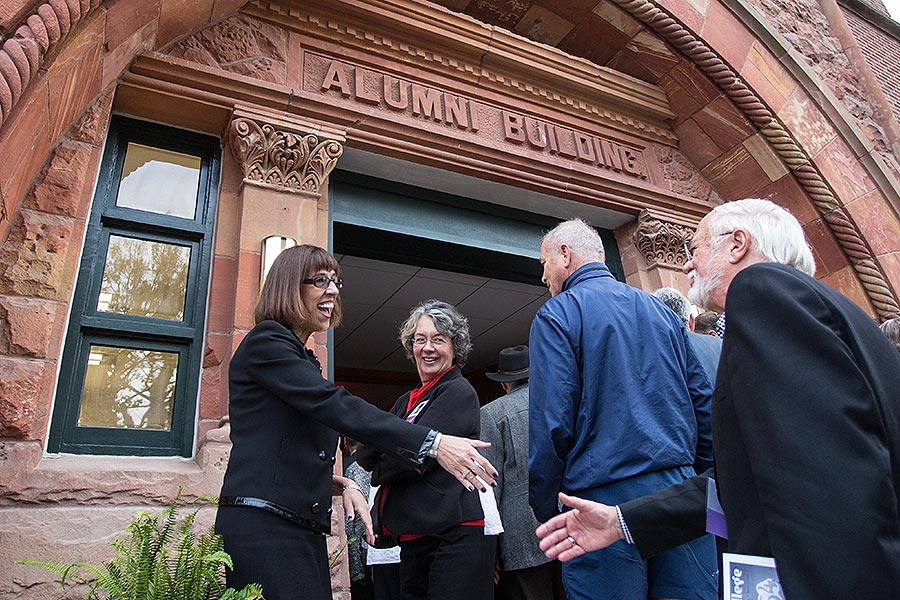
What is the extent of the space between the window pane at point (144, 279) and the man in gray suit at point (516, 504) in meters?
1.71

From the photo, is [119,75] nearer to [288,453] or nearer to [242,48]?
[242,48]

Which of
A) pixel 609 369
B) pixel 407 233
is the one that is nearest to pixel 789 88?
pixel 407 233

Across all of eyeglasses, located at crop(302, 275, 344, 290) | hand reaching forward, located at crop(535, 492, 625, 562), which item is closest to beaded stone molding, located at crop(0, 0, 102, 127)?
eyeglasses, located at crop(302, 275, 344, 290)

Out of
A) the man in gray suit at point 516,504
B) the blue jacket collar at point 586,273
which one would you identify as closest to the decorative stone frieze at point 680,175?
the man in gray suit at point 516,504

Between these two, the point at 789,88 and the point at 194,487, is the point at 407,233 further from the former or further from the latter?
the point at 789,88

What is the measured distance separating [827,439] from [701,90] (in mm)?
4854

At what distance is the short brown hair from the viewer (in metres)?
1.91

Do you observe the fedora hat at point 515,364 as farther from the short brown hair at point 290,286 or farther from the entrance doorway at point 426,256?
the entrance doorway at point 426,256

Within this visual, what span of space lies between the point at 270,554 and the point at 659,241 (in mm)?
3953

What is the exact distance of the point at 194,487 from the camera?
246 cm

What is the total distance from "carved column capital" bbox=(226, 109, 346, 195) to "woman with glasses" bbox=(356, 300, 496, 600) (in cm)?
161

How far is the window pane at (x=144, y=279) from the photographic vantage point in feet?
9.50

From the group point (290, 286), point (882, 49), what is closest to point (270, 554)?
point (290, 286)

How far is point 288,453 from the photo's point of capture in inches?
65.1
